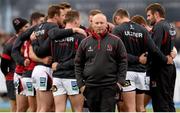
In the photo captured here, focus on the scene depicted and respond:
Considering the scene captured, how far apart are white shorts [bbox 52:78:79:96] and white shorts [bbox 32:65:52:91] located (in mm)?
446

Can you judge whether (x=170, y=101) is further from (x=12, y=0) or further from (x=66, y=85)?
(x=12, y=0)

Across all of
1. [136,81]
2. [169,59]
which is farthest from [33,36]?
[169,59]

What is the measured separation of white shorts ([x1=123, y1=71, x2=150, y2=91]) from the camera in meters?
15.2

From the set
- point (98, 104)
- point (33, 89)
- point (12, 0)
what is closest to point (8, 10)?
point (12, 0)

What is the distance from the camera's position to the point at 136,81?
15.5m

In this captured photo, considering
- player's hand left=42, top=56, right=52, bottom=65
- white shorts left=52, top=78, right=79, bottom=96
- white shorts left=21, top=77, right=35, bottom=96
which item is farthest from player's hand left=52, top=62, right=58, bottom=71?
white shorts left=21, top=77, right=35, bottom=96

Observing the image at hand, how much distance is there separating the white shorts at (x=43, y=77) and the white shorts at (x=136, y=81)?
142 centimetres

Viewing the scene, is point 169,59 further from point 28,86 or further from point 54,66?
point 28,86

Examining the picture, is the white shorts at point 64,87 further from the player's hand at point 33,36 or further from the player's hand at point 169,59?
the player's hand at point 169,59

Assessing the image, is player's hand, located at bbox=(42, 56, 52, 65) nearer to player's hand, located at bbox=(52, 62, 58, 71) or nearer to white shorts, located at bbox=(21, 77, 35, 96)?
player's hand, located at bbox=(52, 62, 58, 71)

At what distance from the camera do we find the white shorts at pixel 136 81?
598 inches

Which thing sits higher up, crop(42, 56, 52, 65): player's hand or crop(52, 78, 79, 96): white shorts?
crop(42, 56, 52, 65): player's hand

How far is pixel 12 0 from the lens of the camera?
29250mm

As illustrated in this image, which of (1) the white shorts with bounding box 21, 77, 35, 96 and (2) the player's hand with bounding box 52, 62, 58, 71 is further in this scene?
(1) the white shorts with bounding box 21, 77, 35, 96
